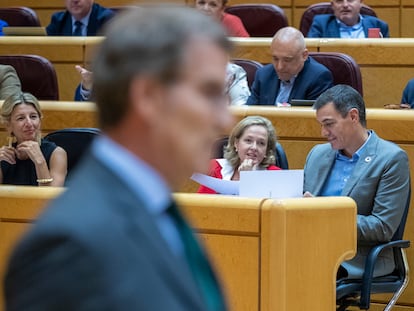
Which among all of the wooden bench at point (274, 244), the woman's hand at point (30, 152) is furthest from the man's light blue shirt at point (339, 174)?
the woman's hand at point (30, 152)

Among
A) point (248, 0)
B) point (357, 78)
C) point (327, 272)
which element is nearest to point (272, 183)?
point (327, 272)

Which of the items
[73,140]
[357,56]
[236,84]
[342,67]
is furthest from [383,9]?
[73,140]

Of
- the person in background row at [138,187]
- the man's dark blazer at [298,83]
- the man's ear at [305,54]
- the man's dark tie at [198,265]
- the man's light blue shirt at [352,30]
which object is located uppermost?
the person in background row at [138,187]

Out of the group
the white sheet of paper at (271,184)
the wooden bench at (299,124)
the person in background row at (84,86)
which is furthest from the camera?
the person in background row at (84,86)

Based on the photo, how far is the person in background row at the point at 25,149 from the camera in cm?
434

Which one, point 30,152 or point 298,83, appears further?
point 298,83

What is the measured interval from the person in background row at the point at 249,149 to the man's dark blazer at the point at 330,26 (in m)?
2.29

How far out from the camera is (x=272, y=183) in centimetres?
356

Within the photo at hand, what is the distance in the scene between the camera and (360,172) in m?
3.88

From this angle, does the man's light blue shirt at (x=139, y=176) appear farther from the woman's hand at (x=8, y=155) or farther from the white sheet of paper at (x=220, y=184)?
the woman's hand at (x=8, y=155)

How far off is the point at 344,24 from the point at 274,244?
3468mm

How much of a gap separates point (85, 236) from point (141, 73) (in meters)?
0.16

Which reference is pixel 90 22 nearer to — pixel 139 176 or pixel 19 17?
pixel 19 17

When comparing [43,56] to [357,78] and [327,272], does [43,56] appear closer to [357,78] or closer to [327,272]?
[357,78]
